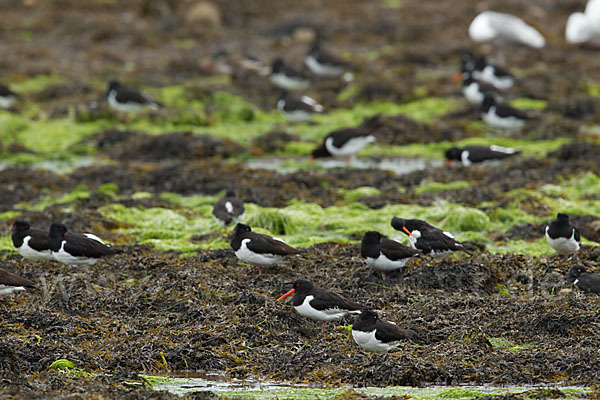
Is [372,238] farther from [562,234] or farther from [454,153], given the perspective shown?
[454,153]

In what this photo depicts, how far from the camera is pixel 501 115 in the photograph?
18.1 meters

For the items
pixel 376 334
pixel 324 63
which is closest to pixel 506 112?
pixel 324 63

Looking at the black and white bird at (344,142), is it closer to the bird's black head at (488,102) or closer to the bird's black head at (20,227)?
the bird's black head at (488,102)

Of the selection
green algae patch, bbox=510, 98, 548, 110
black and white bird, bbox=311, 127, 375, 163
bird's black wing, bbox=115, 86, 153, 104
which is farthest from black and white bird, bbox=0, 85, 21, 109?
green algae patch, bbox=510, 98, 548, 110

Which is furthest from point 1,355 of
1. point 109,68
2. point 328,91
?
point 109,68

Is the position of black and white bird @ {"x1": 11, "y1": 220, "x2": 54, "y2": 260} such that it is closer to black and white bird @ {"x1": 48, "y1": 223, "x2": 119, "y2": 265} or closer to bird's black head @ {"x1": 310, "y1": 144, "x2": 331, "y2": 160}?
black and white bird @ {"x1": 48, "y1": 223, "x2": 119, "y2": 265}

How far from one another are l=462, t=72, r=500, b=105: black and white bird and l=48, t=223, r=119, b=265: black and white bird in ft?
39.2

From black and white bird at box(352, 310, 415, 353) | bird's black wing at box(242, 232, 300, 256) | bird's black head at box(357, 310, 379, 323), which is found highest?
bird's black head at box(357, 310, 379, 323)

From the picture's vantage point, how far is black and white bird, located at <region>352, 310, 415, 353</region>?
776 cm

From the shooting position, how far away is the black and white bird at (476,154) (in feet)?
51.4

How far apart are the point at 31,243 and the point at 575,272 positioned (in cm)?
645

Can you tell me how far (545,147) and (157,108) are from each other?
356 inches

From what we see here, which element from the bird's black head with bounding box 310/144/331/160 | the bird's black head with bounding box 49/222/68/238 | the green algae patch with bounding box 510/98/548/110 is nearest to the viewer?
the bird's black head with bounding box 49/222/68/238

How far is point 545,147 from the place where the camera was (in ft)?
57.6
